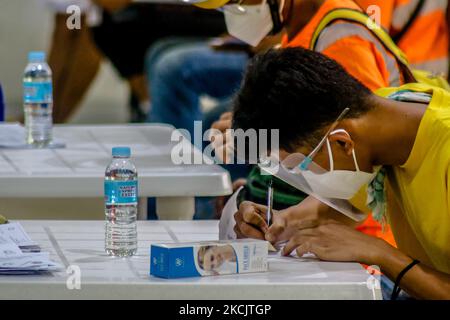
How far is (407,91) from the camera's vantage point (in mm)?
2238

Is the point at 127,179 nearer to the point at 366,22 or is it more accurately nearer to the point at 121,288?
the point at 121,288

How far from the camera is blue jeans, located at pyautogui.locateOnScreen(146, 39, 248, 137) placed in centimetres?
503

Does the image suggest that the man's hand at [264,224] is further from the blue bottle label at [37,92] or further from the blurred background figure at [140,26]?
the blurred background figure at [140,26]

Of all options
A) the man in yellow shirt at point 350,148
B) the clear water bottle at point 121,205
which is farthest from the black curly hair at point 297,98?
the clear water bottle at point 121,205

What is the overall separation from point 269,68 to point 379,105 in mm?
226

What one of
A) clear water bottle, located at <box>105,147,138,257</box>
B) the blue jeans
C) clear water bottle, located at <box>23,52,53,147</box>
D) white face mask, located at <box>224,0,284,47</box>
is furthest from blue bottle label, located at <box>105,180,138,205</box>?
the blue jeans

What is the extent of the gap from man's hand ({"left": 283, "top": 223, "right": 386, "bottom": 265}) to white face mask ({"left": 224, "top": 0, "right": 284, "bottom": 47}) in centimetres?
91

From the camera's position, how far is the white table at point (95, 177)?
8.14 ft

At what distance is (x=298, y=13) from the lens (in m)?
2.82

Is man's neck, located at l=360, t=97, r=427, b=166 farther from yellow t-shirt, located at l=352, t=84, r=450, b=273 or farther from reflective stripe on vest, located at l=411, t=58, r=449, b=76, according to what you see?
reflective stripe on vest, located at l=411, t=58, r=449, b=76

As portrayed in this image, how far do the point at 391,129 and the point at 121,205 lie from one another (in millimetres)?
540

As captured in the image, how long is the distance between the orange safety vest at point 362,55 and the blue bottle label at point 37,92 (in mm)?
971

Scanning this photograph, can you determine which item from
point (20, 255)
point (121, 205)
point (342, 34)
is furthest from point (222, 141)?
point (20, 255)
